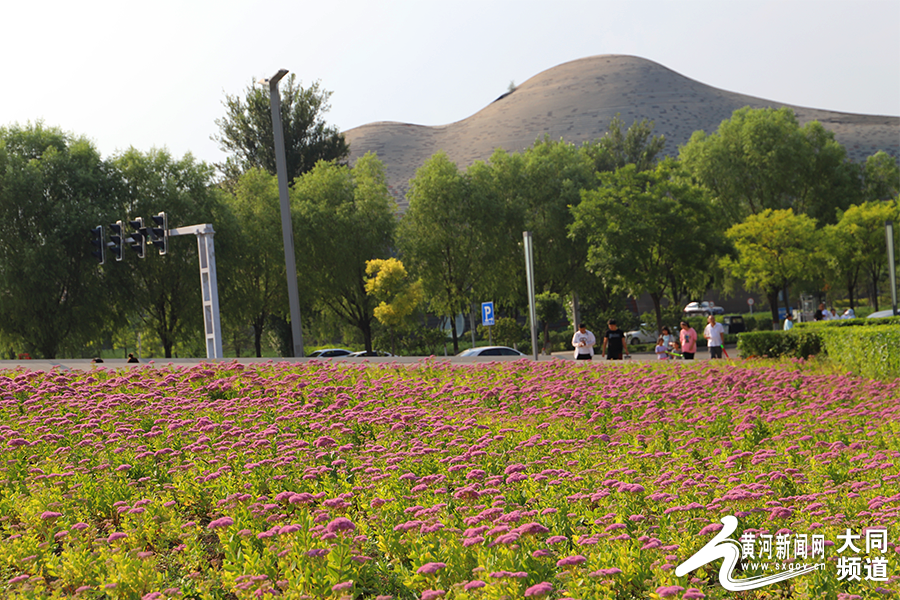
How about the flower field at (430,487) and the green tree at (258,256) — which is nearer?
the flower field at (430,487)

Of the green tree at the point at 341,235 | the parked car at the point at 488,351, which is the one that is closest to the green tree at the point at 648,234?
the green tree at the point at 341,235

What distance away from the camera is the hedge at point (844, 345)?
48.3ft

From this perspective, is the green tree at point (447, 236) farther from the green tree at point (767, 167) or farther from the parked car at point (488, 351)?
the green tree at point (767, 167)

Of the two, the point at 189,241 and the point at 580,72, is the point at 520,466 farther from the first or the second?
the point at 580,72

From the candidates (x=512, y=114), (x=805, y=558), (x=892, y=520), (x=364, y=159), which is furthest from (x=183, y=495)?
(x=512, y=114)

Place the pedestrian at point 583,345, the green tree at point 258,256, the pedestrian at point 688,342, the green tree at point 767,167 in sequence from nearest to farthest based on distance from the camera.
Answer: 1. the pedestrian at point 583,345
2. the pedestrian at point 688,342
3. the green tree at point 258,256
4. the green tree at point 767,167

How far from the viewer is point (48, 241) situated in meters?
31.8

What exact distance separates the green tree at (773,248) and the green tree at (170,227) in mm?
27565

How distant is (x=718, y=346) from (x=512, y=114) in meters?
163

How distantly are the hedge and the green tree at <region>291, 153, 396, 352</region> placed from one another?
81.3 feet

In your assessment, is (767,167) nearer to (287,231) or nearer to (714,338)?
(714,338)

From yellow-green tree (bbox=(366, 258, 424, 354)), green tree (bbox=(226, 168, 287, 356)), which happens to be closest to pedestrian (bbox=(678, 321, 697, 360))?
yellow-green tree (bbox=(366, 258, 424, 354))

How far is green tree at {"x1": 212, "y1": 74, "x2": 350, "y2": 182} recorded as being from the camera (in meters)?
49.8

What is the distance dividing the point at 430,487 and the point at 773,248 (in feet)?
135
